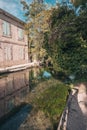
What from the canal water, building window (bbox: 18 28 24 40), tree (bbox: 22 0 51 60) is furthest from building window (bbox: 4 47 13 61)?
the canal water

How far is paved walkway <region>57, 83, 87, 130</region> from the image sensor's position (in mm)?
7793

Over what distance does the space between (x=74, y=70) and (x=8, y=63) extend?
1403 cm

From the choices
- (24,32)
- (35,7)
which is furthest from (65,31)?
(35,7)

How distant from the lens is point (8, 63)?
89.1 feet

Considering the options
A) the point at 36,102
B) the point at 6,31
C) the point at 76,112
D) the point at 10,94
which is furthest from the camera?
the point at 6,31

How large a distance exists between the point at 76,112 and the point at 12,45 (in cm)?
2131

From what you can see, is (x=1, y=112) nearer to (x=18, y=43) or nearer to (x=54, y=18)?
(x=54, y=18)

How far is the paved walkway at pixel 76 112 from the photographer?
7793 mm

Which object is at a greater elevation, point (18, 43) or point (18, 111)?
point (18, 43)

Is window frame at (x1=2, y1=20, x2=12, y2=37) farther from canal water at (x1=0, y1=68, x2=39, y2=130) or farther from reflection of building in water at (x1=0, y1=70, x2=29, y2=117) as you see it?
canal water at (x1=0, y1=68, x2=39, y2=130)

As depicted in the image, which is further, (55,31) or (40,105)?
(55,31)

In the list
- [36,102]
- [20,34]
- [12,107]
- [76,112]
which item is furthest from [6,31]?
[76,112]

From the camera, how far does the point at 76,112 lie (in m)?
9.45

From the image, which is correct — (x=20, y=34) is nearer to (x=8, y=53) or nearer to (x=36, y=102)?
(x=8, y=53)
